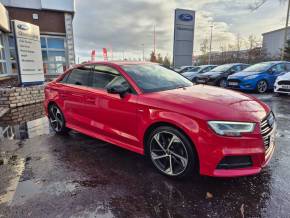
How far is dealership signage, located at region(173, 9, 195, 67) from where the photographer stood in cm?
2433

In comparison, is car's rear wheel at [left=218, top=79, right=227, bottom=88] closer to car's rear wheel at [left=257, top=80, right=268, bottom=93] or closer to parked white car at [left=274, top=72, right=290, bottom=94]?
car's rear wheel at [left=257, top=80, right=268, bottom=93]

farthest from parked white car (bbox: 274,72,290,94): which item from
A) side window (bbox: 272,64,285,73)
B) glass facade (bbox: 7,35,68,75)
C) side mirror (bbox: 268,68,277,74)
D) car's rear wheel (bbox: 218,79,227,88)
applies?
glass facade (bbox: 7,35,68,75)

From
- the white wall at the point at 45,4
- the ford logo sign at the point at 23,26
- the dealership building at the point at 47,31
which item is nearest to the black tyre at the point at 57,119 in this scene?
the ford logo sign at the point at 23,26

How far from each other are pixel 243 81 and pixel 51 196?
956 cm

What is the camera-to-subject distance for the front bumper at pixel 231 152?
2.42 m

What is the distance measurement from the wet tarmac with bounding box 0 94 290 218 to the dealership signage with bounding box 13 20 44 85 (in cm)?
611

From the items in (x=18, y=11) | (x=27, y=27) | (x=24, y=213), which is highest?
(x=18, y=11)

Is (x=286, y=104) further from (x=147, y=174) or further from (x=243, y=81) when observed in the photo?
(x=147, y=174)

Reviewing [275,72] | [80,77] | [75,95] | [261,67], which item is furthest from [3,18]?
[275,72]

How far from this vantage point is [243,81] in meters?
10.0

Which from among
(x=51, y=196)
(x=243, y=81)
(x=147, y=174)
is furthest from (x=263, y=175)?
(x=243, y=81)

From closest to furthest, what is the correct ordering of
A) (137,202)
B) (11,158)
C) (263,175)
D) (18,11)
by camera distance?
(137,202) < (263,175) < (11,158) < (18,11)

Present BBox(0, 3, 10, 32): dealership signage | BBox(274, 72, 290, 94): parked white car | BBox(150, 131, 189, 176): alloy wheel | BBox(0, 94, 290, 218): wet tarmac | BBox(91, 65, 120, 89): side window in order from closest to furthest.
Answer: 1. BBox(0, 94, 290, 218): wet tarmac
2. BBox(150, 131, 189, 176): alloy wheel
3. BBox(91, 65, 120, 89): side window
4. BBox(274, 72, 290, 94): parked white car
5. BBox(0, 3, 10, 32): dealership signage

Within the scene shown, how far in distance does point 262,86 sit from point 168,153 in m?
9.02
